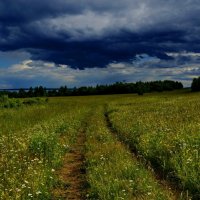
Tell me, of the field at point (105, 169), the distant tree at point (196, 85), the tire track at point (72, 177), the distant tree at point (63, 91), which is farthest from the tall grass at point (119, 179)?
the distant tree at point (63, 91)

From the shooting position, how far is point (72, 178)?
12.4 meters

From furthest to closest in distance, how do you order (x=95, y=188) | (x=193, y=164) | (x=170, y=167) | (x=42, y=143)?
(x=42, y=143) → (x=170, y=167) → (x=193, y=164) → (x=95, y=188)

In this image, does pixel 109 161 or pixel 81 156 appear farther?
pixel 81 156

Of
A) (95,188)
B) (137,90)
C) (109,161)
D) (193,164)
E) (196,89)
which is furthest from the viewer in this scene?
(137,90)

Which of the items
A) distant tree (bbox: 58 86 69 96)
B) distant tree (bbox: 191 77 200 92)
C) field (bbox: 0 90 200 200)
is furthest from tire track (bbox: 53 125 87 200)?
distant tree (bbox: 58 86 69 96)

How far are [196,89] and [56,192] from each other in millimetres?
143410

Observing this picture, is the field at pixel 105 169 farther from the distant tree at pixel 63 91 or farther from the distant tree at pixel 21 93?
the distant tree at pixel 63 91

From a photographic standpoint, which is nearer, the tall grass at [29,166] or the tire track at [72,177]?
the tall grass at [29,166]

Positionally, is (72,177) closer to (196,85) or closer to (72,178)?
(72,178)

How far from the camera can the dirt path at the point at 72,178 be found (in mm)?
10594

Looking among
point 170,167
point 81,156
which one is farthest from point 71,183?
point 81,156

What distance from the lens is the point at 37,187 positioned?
10.4m

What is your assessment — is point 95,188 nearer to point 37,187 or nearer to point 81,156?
point 37,187

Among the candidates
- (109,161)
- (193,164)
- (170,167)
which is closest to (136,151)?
(109,161)
